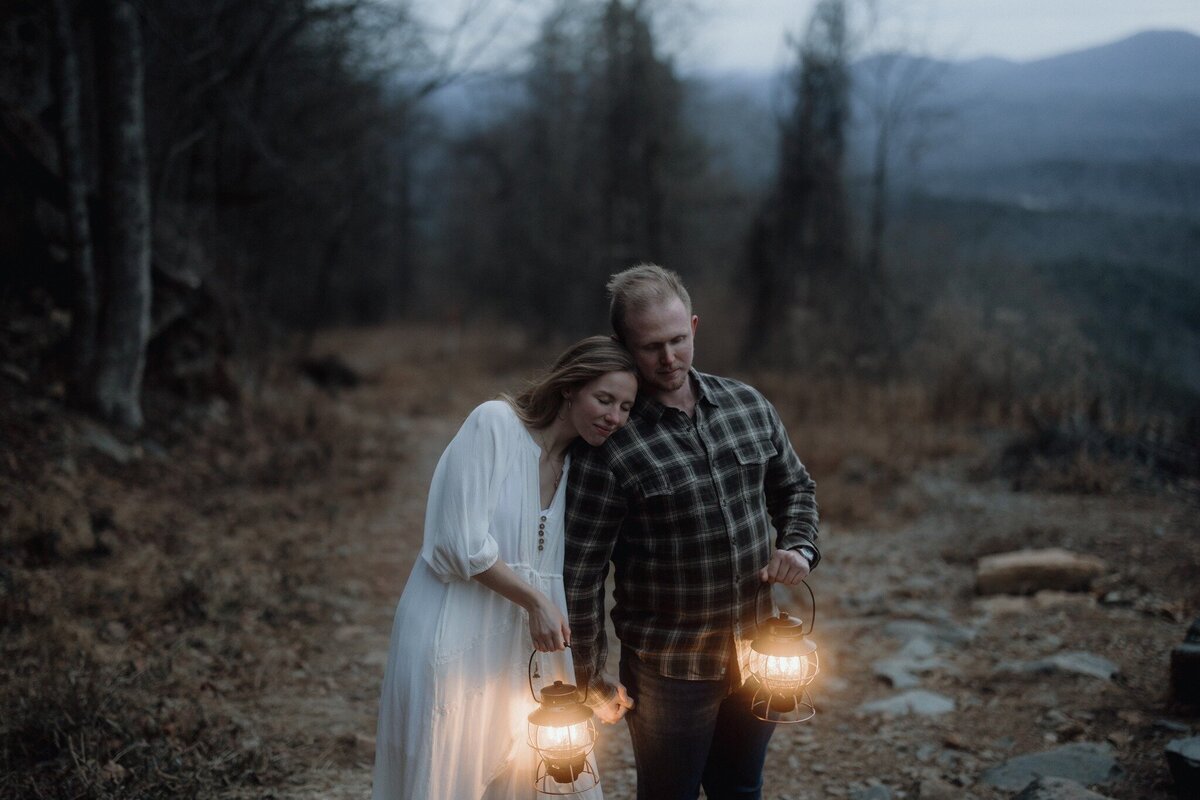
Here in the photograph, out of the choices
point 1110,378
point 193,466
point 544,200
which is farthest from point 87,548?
point 544,200

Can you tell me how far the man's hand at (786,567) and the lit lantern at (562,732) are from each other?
630 mm

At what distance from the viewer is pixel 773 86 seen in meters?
14.2

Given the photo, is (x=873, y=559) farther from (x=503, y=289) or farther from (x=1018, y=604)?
(x=503, y=289)

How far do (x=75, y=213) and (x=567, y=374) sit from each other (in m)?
6.69

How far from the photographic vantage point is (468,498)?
2.19 m

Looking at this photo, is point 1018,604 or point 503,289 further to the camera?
point 503,289

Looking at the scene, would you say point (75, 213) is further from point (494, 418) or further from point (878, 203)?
point (878, 203)

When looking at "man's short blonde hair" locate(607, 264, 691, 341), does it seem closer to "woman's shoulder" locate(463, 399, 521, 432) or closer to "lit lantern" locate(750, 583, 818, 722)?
"woman's shoulder" locate(463, 399, 521, 432)

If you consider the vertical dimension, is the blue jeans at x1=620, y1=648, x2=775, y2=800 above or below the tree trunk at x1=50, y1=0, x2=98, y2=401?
below

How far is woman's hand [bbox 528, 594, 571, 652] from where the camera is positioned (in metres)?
2.18

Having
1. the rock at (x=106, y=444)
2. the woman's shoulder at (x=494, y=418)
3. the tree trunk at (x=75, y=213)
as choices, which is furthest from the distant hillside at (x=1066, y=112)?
the rock at (x=106, y=444)

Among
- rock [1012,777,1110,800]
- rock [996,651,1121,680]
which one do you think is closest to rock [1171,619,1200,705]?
rock [996,651,1121,680]

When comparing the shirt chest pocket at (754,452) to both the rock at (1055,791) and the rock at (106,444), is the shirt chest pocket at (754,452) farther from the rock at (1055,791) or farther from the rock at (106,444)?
the rock at (106,444)

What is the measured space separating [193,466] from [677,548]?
21.6 ft
